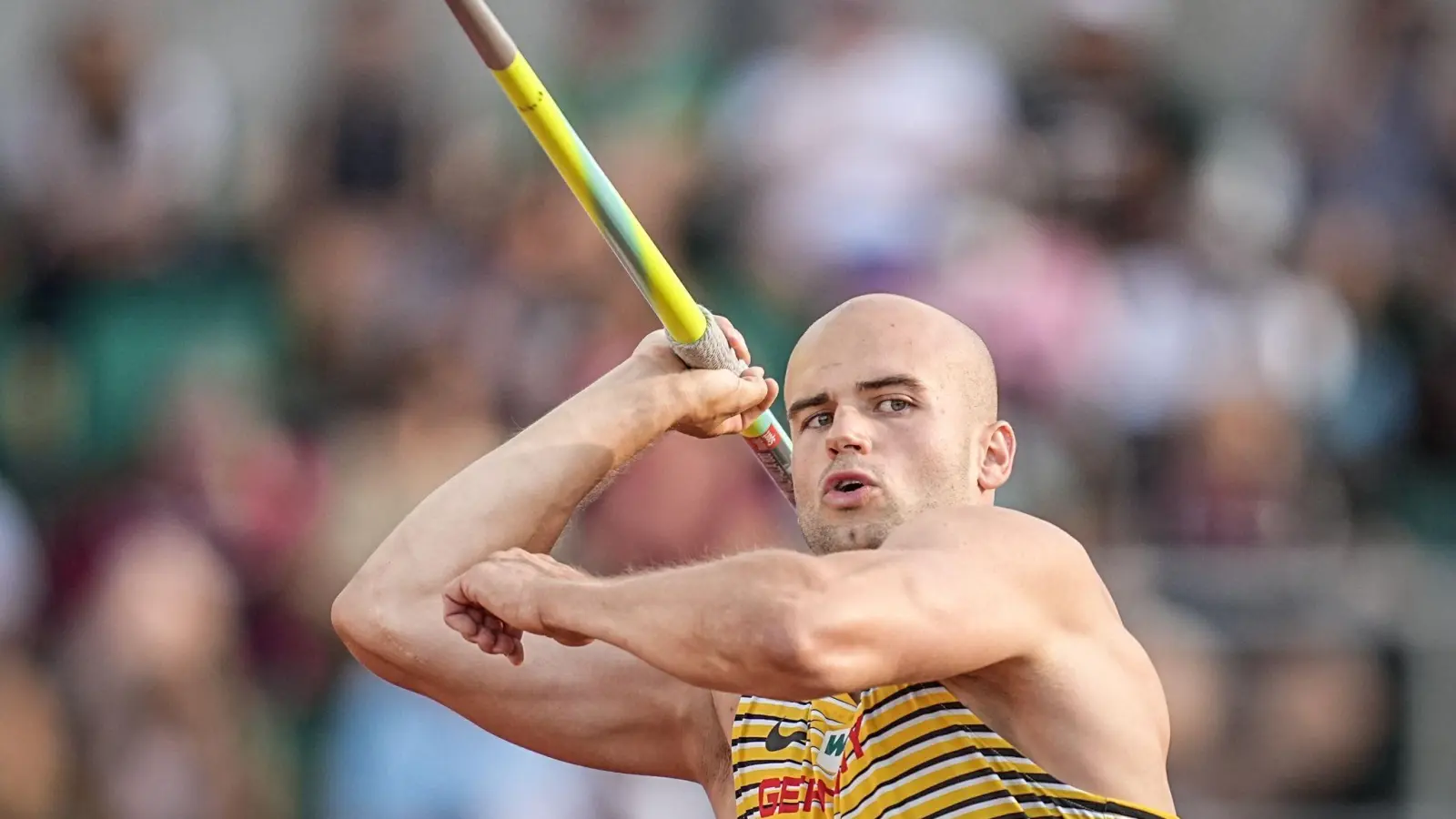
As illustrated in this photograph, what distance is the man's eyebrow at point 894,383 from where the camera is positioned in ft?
15.2

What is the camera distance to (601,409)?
16.7ft

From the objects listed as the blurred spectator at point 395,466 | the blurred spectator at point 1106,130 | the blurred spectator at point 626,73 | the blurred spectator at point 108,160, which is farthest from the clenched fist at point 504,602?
the blurred spectator at point 108,160

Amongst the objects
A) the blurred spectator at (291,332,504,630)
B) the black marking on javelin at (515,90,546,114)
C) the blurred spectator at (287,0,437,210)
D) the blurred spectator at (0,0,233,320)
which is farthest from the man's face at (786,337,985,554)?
the blurred spectator at (0,0,233,320)

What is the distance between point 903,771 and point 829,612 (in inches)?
23.3

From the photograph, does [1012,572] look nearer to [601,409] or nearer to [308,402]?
[601,409]

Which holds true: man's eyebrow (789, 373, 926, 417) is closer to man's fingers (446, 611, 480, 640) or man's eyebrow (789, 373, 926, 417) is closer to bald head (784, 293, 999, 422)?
bald head (784, 293, 999, 422)

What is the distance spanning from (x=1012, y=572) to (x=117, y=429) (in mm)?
6459

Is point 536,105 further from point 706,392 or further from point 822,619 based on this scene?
point 822,619

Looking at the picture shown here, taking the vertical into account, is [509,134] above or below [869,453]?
above

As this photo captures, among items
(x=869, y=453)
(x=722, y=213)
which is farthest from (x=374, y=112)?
(x=869, y=453)

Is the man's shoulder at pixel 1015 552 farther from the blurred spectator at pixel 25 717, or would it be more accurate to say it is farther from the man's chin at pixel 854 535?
the blurred spectator at pixel 25 717

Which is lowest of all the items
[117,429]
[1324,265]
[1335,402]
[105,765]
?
[105,765]

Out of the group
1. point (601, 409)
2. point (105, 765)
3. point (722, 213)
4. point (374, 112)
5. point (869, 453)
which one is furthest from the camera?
point (374, 112)

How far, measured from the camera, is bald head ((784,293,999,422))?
467 cm
